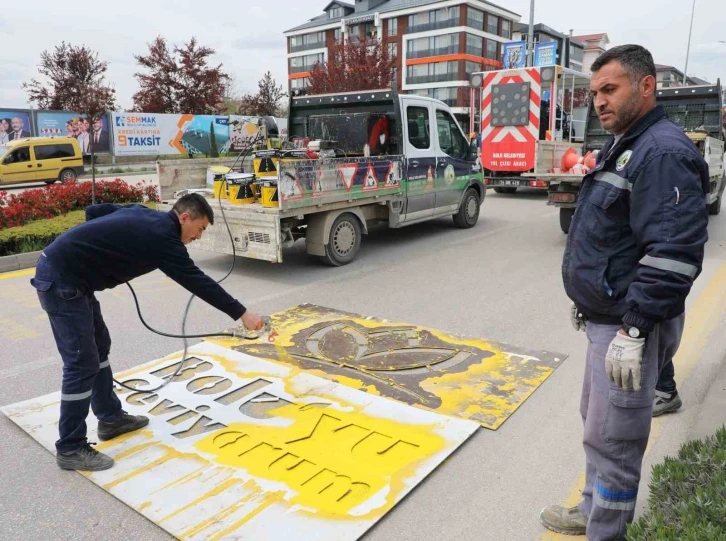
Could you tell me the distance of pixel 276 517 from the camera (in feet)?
9.19

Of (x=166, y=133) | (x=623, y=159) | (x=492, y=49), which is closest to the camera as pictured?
(x=623, y=159)

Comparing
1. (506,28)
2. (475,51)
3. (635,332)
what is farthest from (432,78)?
(635,332)

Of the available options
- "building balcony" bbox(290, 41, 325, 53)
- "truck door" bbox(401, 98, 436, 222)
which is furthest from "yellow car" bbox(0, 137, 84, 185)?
"building balcony" bbox(290, 41, 325, 53)

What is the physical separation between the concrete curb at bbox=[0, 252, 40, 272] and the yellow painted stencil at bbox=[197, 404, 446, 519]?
5908 millimetres

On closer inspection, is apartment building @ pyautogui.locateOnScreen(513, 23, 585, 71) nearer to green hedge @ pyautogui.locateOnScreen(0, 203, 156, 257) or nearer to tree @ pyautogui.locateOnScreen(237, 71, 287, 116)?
tree @ pyautogui.locateOnScreen(237, 71, 287, 116)

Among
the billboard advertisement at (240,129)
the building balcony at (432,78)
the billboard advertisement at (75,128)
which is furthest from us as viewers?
the building balcony at (432,78)

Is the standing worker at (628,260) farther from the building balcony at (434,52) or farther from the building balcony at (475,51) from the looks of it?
the building balcony at (475,51)

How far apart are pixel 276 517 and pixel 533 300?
4388 millimetres

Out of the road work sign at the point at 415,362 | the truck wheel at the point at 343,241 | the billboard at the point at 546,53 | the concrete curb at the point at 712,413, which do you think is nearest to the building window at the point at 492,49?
the billboard at the point at 546,53

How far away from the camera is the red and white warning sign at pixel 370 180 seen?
8.09 metres

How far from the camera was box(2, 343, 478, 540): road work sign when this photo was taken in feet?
9.27

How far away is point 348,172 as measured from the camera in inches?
305

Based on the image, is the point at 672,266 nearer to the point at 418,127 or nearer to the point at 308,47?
the point at 418,127

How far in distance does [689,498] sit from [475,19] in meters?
65.2
